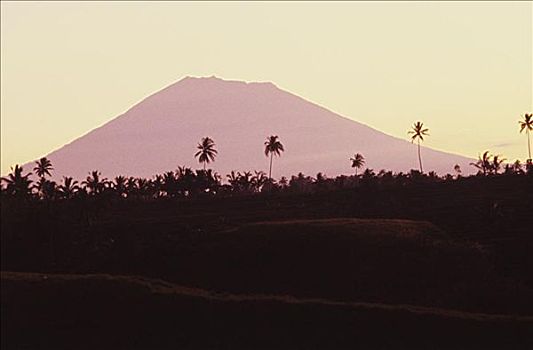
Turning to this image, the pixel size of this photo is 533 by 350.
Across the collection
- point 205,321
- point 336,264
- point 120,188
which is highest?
point 120,188

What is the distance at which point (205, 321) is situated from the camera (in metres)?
40.6

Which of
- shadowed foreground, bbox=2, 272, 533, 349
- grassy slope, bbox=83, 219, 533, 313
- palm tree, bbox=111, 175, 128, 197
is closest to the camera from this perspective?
shadowed foreground, bbox=2, 272, 533, 349

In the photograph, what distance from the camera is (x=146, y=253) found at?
8219cm

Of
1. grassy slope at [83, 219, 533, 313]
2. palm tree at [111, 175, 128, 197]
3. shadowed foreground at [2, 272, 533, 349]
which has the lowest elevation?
shadowed foreground at [2, 272, 533, 349]

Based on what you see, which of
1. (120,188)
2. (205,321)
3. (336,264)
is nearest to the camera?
(205,321)

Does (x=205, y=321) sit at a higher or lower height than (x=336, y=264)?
lower

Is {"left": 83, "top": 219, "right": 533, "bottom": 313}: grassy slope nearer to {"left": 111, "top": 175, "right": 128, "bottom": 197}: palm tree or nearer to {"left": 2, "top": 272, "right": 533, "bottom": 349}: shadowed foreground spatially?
{"left": 2, "top": 272, "right": 533, "bottom": 349}: shadowed foreground

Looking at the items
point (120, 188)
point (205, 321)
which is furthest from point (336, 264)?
point (120, 188)

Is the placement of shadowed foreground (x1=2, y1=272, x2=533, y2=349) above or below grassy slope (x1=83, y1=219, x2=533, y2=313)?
below

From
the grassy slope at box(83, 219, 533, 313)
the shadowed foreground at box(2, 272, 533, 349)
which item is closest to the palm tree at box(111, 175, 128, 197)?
the grassy slope at box(83, 219, 533, 313)

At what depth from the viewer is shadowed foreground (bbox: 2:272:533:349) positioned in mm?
38875

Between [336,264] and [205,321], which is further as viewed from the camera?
[336,264]

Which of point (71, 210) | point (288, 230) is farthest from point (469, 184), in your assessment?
point (71, 210)

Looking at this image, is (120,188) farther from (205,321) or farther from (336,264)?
(205,321)
